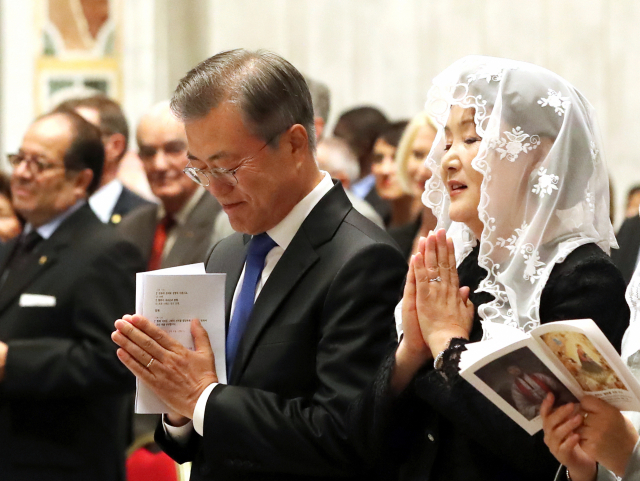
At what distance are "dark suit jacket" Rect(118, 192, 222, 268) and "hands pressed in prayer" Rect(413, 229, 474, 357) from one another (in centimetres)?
239

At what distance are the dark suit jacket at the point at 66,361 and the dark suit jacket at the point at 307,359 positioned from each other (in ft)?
4.70

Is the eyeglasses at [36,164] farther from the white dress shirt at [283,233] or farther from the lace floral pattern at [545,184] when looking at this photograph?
the lace floral pattern at [545,184]

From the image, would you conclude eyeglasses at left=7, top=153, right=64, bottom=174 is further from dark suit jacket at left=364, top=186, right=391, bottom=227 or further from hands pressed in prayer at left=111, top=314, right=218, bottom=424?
dark suit jacket at left=364, top=186, right=391, bottom=227

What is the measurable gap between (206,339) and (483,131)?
1.08 metres

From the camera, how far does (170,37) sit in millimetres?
10078

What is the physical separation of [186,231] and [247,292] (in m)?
2.24

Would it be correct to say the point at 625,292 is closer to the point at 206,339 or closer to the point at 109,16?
the point at 206,339

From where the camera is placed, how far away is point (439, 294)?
9.37 feet

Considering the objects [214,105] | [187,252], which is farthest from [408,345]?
[187,252]

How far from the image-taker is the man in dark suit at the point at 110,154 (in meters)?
6.48

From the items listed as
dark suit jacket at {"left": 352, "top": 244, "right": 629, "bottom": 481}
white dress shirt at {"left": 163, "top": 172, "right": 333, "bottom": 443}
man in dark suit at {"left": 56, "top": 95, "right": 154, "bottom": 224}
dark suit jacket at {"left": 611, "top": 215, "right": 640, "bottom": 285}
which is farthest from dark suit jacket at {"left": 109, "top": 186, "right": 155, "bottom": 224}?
dark suit jacket at {"left": 352, "top": 244, "right": 629, "bottom": 481}

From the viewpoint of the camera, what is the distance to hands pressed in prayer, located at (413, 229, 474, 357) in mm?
2828

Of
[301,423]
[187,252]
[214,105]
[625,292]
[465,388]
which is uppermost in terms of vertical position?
[214,105]

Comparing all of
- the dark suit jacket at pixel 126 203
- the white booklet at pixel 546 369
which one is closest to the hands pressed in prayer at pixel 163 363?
the white booklet at pixel 546 369
